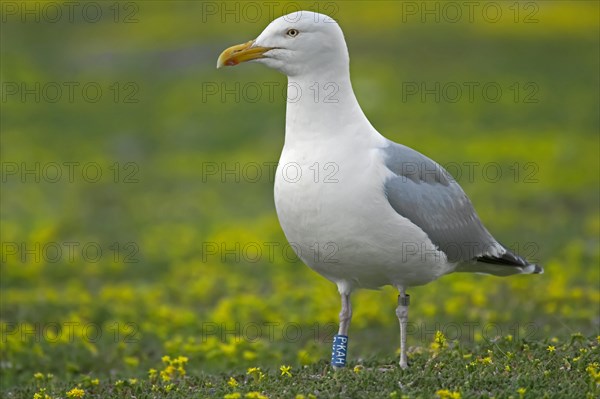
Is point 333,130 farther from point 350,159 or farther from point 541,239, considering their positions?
point 541,239

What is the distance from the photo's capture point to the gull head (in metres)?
6.84

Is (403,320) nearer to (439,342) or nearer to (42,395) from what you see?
(439,342)

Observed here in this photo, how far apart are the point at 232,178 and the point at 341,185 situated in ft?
48.9

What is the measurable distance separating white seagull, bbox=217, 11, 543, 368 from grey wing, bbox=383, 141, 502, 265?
1cm

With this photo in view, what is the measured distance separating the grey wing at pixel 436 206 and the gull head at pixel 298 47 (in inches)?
31.3

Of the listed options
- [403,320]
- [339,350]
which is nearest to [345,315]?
[339,350]

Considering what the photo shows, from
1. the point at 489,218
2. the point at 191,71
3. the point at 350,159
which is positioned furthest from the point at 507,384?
the point at 191,71

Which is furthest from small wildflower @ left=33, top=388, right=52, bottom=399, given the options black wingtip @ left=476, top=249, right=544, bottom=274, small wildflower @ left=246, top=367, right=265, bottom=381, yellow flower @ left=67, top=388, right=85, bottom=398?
black wingtip @ left=476, top=249, right=544, bottom=274

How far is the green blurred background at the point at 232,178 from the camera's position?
1066 centimetres

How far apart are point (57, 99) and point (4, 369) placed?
2242 cm

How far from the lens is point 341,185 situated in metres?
6.55

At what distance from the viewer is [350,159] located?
6.67 meters

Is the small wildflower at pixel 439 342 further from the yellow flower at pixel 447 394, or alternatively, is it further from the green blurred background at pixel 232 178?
the yellow flower at pixel 447 394

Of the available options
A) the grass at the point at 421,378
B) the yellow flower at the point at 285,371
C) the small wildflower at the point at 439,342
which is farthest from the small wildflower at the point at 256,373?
the small wildflower at the point at 439,342
